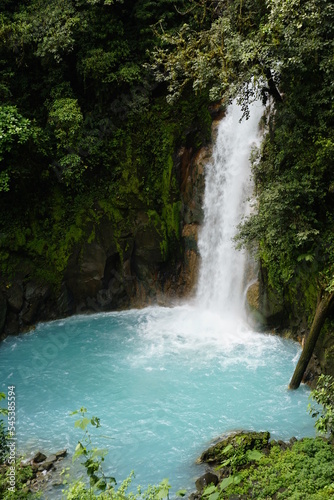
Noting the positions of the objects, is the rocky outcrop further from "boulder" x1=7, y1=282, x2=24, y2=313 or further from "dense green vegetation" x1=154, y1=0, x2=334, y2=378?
"boulder" x1=7, y1=282, x2=24, y2=313

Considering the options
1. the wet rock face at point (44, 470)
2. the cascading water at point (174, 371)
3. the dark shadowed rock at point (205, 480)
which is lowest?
the dark shadowed rock at point (205, 480)

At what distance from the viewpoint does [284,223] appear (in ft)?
30.7

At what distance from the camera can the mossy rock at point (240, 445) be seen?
25.0 ft

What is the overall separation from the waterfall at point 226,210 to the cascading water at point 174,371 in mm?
32

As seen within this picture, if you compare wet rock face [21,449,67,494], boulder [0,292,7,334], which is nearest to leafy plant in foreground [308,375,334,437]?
wet rock face [21,449,67,494]

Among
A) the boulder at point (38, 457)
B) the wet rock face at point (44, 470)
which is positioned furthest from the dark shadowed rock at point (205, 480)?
the boulder at point (38, 457)

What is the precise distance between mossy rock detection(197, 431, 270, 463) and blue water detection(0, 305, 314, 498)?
0.30 m

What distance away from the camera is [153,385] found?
10.6 meters

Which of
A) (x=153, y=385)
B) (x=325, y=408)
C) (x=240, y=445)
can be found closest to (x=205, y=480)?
(x=240, y=445)

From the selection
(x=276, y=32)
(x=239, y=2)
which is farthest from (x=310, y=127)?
(x=239, y=2)

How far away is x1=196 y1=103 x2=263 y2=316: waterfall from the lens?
44.9 feet

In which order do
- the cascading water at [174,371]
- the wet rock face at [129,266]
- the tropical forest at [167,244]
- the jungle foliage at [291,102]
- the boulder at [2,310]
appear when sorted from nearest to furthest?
1. the tropical forest at [167,244]
2. the jungle foliage at [291,102]
3. the cascading water at [174,371]
4. the boulder at [2,310]
5. the wet rock face at [129,266]

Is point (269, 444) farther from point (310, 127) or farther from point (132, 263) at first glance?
point (132, 263)

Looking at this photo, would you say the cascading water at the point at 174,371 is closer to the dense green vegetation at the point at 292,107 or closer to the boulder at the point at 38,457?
the boulder at the point at 38,457
